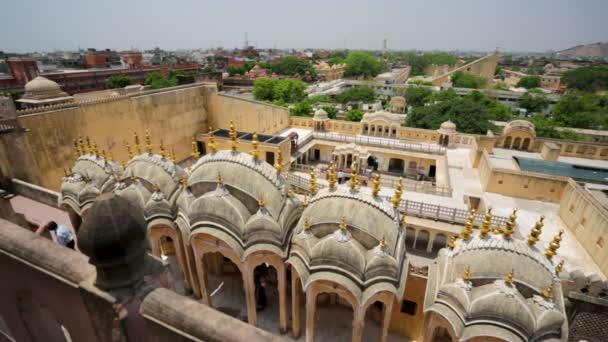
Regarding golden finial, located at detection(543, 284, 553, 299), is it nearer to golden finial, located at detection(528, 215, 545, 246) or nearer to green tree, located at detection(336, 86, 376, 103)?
golden finial, located at detection(528, 215, 545, 246)

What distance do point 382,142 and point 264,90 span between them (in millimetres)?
27095

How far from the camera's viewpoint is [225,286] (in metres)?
14.2

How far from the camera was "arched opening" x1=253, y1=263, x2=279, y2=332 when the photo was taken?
1255 centimetres

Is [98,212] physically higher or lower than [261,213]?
higher

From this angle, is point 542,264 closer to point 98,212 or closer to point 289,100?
point 98,212

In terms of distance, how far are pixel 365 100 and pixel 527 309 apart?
182 ft

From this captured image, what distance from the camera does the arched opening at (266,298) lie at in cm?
1255

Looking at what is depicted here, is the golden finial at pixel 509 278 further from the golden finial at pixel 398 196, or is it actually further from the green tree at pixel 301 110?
the green tree at pixel 301 110

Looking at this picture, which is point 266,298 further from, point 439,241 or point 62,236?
point 439,241

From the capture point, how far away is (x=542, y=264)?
28.0 ft

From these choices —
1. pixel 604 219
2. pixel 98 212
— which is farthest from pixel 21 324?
pixel 604 219

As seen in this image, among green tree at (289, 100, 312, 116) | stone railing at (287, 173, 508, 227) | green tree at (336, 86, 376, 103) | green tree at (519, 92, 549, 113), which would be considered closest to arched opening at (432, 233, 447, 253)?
stone railing at (287, 173, 508, 227)

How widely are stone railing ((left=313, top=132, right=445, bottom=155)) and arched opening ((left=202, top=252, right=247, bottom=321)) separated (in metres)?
23.4

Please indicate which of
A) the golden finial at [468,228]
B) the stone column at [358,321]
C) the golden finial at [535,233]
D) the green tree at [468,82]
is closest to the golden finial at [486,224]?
the golden finial at [468,228]
